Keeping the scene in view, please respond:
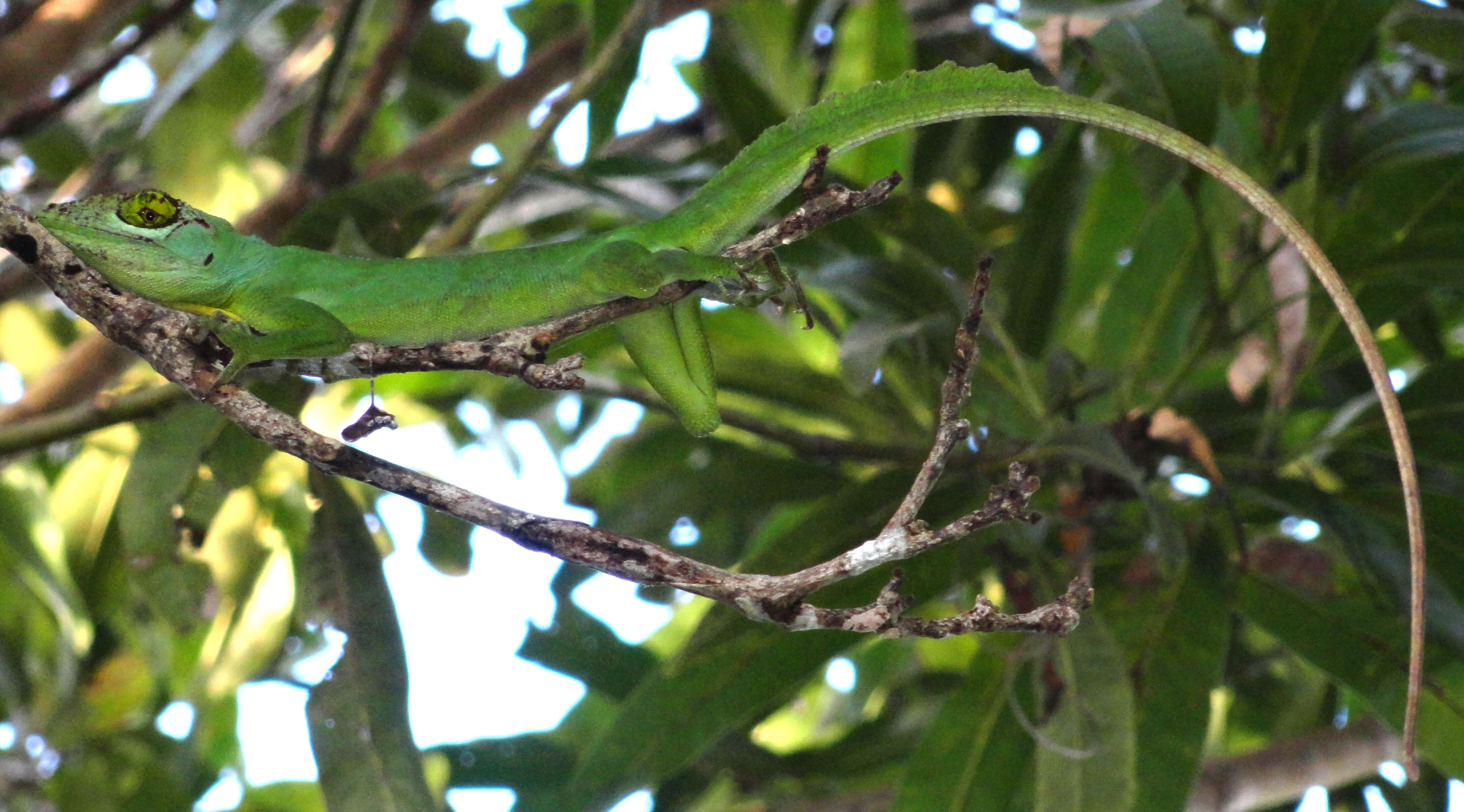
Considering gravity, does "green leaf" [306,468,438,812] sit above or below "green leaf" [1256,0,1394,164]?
below

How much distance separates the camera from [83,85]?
3.25 m

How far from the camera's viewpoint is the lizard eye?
197cm

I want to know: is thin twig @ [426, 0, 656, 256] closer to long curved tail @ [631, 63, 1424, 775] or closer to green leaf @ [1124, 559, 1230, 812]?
long curved tail @ [631, 63, 1424, 775]

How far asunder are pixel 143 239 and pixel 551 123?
41.4 inches

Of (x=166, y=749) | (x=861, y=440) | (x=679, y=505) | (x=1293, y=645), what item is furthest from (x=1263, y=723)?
(x=166, y=749)

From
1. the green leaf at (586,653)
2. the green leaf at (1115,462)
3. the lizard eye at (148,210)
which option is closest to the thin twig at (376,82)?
the green leaf at (586,653)

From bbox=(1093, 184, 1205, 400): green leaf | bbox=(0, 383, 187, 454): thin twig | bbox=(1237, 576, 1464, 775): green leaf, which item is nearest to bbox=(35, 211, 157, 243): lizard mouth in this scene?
bbox=(0, 383, 187, 454): thin twig

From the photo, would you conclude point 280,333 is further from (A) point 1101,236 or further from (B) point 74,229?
(A) point 1101,236

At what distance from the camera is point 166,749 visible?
396cm

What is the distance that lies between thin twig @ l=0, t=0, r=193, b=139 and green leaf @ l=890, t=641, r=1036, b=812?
9.29ft

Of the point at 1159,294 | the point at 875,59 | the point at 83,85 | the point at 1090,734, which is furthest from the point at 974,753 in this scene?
the point at 83,85

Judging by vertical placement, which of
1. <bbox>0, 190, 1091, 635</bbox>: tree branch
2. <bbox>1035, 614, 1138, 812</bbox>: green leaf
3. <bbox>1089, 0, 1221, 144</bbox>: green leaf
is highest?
<bbox>1089, 0, 1221, 144</bbox>: green leaf

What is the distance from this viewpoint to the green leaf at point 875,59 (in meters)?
3.54

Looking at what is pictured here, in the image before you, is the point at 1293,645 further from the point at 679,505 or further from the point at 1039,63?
the point at 1039,63
